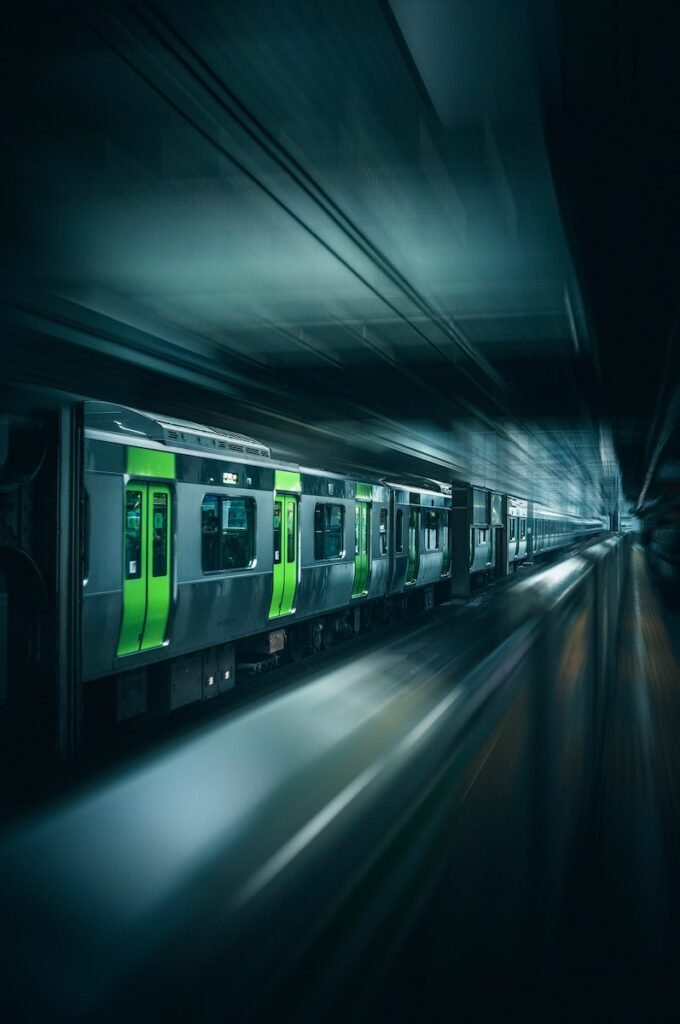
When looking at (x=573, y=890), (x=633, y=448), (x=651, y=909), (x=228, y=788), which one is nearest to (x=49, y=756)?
(x=228, y=788)

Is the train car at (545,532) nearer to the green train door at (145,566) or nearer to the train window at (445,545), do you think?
the train window at (445,545)

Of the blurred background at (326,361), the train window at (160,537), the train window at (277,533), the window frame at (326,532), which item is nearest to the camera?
the blurred background at (326,361)

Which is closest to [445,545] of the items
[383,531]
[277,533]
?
[383,531]

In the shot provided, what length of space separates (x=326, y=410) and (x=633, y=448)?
9423 millimetres

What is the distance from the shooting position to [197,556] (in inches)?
288

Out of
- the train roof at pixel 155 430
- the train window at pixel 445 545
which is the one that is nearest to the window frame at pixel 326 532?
the train roof at pixel 155 430

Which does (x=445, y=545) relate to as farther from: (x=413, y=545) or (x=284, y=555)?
(x=284, y=555)

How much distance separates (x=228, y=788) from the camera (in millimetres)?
5164

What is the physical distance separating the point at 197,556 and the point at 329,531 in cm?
385

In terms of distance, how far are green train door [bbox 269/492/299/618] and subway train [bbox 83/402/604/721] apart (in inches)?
0.9

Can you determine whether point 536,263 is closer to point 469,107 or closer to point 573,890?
point 469,107

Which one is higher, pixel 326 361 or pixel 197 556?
pixel 326 361

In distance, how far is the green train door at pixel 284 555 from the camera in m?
9.14

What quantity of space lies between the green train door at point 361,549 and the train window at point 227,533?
3.84 meters
